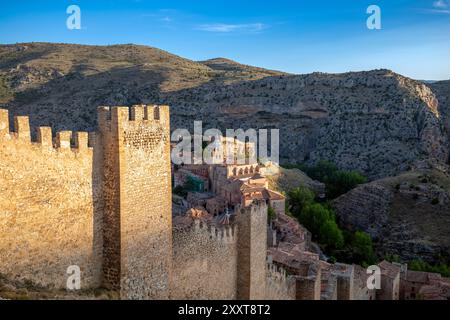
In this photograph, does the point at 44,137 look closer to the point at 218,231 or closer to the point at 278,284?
the point at 218,231

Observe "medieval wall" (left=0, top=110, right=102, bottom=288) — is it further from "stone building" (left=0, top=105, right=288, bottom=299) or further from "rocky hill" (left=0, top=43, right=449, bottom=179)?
"rocky hill" (left=0, top=43, right=449, bottom=179)

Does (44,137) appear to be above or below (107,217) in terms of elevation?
above

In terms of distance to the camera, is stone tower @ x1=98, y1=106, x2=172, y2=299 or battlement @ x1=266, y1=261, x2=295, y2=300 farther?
battlement @ x1=266, y1=261, x2=295, y2=300

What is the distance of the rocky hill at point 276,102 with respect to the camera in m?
67.4

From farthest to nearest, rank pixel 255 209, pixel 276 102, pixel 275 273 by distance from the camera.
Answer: pixel 276 102 < pixel 275 273 < pixel 255 209

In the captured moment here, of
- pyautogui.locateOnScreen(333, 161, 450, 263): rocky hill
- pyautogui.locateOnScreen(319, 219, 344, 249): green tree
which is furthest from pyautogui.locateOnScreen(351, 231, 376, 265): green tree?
pyautogui.locateOnScreen(333, 161, 450, 263): rocky hill

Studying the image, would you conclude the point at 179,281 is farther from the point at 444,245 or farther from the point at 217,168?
the point at 217,168

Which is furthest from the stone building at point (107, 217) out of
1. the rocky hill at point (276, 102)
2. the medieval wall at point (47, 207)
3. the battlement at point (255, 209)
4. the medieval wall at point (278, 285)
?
the rocky hill at point (276, 102)

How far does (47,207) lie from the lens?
8.45 m

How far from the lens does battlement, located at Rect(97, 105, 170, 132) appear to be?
914cm

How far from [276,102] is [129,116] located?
7254 cm

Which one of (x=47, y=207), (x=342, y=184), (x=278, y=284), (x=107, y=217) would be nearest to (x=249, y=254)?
(x=278, y=284)

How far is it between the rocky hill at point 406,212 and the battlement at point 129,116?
33.6 meters
